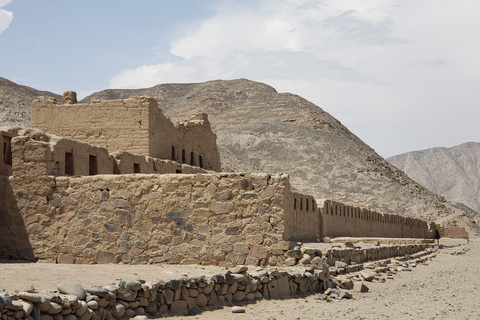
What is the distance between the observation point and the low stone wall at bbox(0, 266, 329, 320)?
565 cm

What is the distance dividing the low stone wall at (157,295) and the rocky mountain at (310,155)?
151ft

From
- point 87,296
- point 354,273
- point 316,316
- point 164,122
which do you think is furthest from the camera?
point 164,122

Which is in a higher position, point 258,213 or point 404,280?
point 258,213

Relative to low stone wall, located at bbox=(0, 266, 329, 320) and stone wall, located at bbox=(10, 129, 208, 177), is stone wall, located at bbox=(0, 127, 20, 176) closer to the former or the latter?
stone wall, located at bbox=(10, 129, 208, 177)

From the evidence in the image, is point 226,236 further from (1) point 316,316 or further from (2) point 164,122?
(2) point 164,122

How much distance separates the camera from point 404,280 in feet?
45.9

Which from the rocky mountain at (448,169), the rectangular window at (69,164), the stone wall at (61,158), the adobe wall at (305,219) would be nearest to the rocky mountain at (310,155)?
the adobe wall at (305,219)

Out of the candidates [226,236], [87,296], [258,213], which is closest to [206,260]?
[226,236]

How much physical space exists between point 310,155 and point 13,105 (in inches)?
1253

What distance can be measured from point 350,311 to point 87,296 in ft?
12.8

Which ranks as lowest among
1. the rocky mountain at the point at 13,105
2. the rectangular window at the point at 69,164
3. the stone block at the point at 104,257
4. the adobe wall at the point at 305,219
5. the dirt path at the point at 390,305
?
the dirt path at the point at 390,305

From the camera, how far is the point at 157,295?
7.35 m

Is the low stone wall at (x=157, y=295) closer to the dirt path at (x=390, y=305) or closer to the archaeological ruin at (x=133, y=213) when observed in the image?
the dirt path at (x=390, y=305)

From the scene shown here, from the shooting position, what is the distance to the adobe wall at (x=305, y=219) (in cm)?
1571
